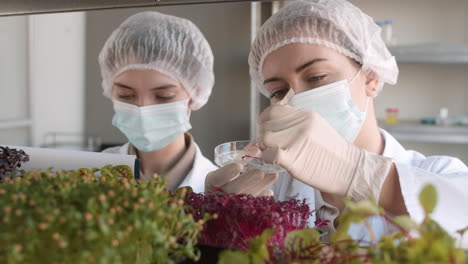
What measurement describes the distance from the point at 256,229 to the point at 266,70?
2.42 ft

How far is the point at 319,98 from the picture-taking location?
1.13 meters

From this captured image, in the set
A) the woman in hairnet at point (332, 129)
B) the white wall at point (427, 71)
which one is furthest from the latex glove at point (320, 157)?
the white wall at point (427, 71)

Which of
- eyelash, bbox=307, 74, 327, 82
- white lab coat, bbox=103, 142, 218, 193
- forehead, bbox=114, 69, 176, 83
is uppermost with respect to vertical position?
forehead, bbox=114, 69, 176, 83

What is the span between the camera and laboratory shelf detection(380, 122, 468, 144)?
263 centimetres

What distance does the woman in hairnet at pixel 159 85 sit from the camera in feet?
4.99

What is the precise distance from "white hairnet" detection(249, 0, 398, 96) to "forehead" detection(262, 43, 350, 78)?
0.04 feet

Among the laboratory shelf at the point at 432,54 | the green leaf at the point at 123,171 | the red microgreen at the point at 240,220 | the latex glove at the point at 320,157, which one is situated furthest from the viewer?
the laboratory shelf at the point at 432,54

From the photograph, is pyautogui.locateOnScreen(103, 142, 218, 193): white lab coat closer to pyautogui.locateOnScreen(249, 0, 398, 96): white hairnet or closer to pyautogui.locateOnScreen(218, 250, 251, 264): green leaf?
pyautogui.locateOnScreen(249, 0, 398, 96): white hairnet

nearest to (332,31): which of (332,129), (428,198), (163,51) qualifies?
(332,129)

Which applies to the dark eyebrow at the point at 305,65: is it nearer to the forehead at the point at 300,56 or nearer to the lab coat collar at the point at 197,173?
the forehead at the point at 300,56

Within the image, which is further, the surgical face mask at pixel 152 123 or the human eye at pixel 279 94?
the surgical face mask at pixel 152 123

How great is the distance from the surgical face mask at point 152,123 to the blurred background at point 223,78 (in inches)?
15.1

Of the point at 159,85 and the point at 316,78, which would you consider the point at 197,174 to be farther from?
the point at 316,78

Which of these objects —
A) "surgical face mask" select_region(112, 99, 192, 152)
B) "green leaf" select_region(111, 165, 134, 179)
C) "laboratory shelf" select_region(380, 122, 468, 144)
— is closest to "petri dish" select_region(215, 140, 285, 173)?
"green leaf" select_region(111, 165, 134, 179)
